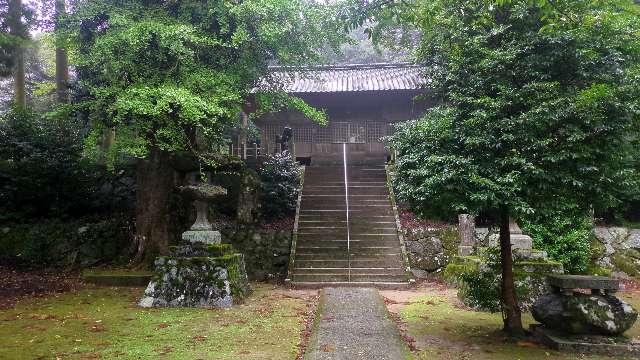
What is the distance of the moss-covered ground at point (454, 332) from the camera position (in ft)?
20.0

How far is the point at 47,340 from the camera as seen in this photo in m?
6.45

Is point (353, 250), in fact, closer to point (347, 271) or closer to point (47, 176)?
point (347, 271)

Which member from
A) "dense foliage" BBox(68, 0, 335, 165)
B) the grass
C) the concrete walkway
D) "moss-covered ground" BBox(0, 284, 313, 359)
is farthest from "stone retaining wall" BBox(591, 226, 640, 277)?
"dense foliage" BBox(68, 0, 335, 165)

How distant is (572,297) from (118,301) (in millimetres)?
8219

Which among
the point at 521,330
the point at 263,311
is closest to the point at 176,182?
the point at 263,311

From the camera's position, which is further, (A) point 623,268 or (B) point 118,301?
(A) point 623,268

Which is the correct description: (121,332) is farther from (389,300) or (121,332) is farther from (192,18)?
(192,18)

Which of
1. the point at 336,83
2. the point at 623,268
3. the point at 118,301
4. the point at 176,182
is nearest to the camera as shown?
the point at 118,301

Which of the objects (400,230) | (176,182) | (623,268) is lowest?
(623,268)

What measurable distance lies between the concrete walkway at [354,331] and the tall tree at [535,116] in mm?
1979

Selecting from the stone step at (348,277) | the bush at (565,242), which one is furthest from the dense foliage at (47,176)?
the bush at (565,242)

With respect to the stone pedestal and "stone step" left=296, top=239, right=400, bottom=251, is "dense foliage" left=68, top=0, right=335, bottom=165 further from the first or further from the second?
"stone step" left=296, top=239, right=400, bottom=251

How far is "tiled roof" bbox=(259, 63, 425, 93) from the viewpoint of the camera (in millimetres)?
21344

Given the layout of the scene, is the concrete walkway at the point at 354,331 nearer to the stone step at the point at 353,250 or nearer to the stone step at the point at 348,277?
the stone step at the point at 348,277
